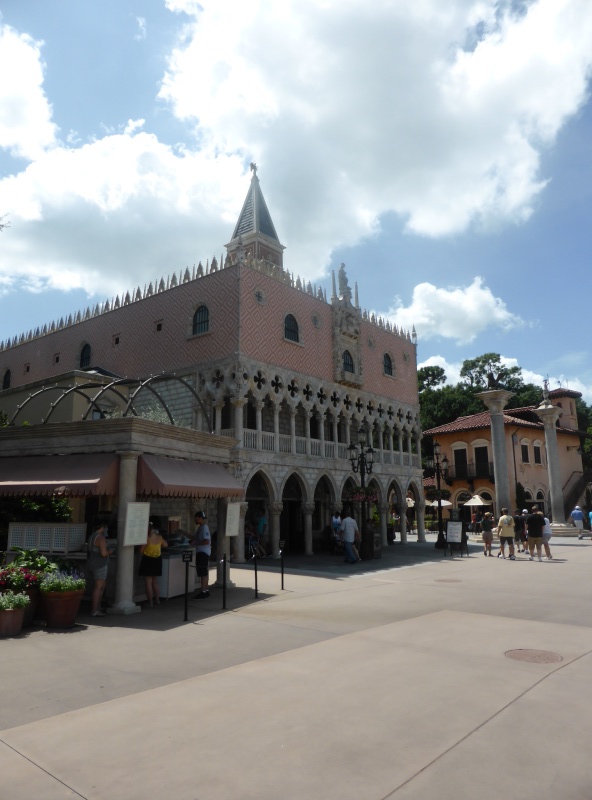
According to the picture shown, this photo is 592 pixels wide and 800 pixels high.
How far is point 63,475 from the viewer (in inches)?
433

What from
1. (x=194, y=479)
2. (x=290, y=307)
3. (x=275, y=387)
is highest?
(x=290, y=307)

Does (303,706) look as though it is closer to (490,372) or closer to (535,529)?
(535,529)

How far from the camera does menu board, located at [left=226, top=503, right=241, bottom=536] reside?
13714mm

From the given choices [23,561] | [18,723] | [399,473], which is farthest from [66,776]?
[399,473]

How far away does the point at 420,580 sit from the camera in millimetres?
15250

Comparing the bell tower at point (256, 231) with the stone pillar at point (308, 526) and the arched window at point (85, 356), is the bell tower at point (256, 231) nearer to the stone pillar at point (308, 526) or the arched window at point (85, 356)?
the arched window at point (85, 356)

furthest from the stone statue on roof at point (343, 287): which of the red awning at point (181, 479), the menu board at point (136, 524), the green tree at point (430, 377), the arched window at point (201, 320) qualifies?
the green tree at point (430, 377)

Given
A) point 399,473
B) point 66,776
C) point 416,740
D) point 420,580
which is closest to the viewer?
point 66,776

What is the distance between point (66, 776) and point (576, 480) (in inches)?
Answer: 2095

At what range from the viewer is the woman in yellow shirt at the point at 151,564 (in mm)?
11199

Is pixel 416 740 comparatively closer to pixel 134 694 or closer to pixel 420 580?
pixel 134 694

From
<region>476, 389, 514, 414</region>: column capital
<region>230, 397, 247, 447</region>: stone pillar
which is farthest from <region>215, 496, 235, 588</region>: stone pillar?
<region>476, 389, 514, 414</region>: column capital

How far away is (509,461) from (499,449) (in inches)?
580

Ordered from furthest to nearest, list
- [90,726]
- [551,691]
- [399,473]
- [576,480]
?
[576,480] → [399,473] → [551,691] → [90,726]
